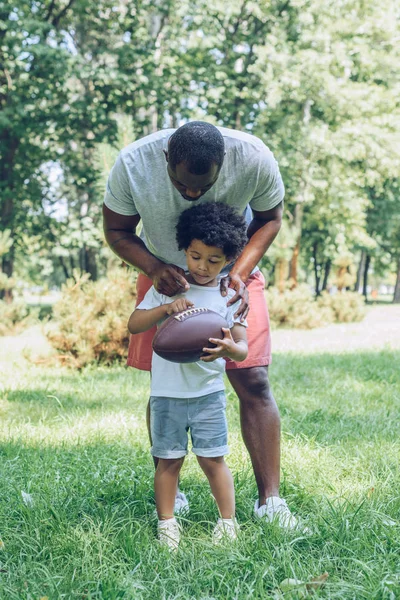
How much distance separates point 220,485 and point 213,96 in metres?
14.7

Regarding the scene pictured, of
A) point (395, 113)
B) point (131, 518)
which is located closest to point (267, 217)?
point (131, 518)

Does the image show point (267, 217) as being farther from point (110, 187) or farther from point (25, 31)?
point (25, 31)

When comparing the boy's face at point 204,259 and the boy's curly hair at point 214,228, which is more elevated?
the boy's curly hair at point 214,228

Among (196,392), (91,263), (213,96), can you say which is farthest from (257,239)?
(91,263)

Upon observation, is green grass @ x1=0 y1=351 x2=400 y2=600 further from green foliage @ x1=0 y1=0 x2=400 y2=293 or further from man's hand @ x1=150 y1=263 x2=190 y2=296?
green foliage @ x1=0 y1=0 x2=400 y2=293

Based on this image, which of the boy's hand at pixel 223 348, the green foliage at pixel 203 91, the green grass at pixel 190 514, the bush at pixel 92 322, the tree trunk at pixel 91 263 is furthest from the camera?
the tree trunk at pixel 91 263

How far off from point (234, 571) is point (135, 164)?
1768 mm

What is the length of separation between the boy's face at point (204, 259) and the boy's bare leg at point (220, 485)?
2.71ft

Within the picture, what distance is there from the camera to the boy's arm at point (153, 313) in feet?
8.68

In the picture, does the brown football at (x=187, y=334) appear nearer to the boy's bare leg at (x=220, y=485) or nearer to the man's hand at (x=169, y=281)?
the man's hand at (x=169, y=281)

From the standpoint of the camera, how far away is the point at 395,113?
58.7 feet

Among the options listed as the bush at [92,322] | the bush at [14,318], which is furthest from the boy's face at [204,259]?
the bush at [14,318]

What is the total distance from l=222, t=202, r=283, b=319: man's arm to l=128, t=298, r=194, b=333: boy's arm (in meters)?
0.24

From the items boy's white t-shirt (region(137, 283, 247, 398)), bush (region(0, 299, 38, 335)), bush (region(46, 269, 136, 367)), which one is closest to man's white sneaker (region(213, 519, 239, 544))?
boy's white t-shirt (region(137, 283, 247, 398))
